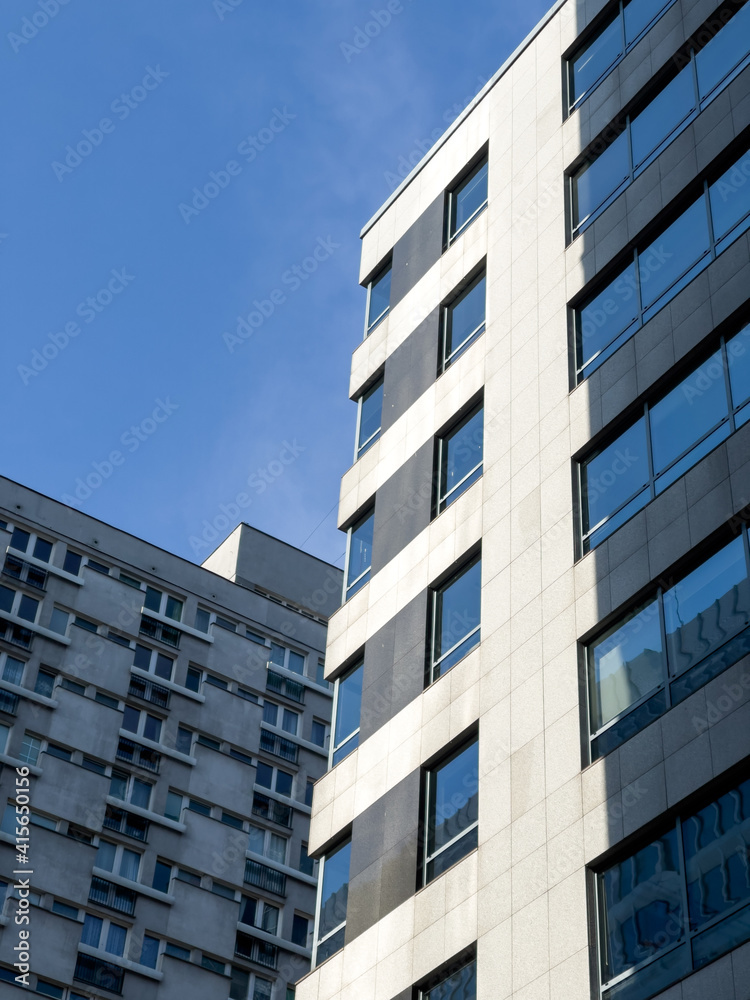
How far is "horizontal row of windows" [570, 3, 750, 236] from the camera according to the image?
2512 cm

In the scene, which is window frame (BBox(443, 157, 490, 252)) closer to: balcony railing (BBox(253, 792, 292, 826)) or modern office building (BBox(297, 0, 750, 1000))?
modern office building (BBox(297, 0, 750, 1000))

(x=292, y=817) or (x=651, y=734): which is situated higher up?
(x=292, y=817)

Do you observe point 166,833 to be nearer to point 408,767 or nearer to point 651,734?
point 408,767

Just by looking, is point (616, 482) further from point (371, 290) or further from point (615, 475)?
point (371, 290)

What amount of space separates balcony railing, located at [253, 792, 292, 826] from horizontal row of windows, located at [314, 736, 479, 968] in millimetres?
31567

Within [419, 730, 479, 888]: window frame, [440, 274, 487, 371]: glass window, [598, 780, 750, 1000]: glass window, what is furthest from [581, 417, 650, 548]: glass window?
[440, 274, 487, 371]: glass window

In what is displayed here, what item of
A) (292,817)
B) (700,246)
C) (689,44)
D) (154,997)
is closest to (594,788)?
(700,246)

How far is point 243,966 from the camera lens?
53.1 meters

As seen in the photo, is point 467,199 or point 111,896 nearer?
point 467,199

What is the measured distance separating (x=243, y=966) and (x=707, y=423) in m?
37.8

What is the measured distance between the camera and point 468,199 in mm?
32938

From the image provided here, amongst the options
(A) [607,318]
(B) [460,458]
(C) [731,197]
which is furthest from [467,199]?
(C) [731,197]

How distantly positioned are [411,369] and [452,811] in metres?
11.4

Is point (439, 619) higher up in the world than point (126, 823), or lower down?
lower down
